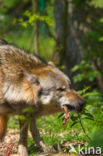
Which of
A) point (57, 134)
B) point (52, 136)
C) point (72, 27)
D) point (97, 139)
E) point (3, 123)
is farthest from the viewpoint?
point (72, 27)

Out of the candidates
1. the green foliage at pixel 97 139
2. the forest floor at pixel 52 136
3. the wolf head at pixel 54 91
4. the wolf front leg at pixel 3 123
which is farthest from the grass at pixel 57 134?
the green foliage at pixel 97 139

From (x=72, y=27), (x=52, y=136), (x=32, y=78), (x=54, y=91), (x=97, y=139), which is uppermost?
(x=72, y=27)

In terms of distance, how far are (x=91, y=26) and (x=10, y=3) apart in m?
8.62

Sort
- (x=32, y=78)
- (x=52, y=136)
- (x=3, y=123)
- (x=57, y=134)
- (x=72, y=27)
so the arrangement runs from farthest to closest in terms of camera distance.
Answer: (x=72, y=27), (x=57, y=134), (x=52, y=136), (x=3, y=123), (x=32, y=78)

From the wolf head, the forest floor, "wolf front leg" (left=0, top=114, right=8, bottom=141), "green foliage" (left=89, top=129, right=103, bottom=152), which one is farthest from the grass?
"green foliage" (left=89, top=129, right=103, bottom=152)

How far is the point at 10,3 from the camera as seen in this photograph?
1917 centimetres

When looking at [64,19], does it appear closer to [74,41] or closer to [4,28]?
[74,41]

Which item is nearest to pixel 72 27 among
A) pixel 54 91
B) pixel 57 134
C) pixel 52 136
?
pixel 57 134

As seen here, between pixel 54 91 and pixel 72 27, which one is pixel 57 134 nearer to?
pixel 54 91

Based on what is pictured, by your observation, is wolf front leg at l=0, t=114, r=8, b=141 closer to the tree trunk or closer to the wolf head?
the wolf head

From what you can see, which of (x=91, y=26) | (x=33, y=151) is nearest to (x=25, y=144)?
(x=33, y=151)

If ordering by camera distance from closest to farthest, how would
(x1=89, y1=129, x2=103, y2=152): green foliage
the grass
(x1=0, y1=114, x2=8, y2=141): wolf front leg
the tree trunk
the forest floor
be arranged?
(x1=89, y1=129, x2=103, y2=152): green foliage
(x1=0, y1=114, x2=8, y2=141): wolf front leg
the forest floor
the grass
the tree trunk

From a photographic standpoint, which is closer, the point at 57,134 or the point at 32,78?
the point at 32,78

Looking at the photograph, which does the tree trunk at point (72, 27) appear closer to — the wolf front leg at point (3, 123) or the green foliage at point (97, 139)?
the wolf front leg at point (3, 123)
